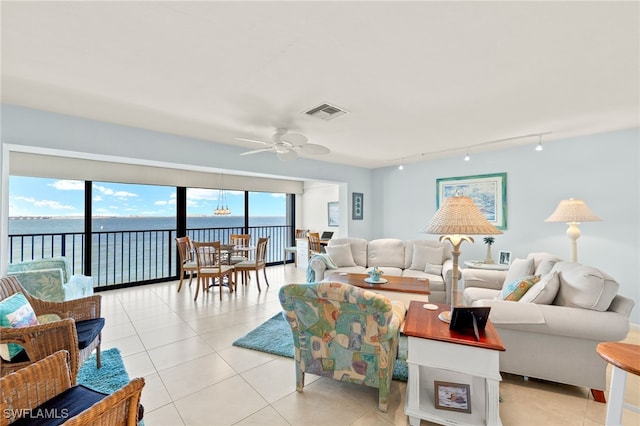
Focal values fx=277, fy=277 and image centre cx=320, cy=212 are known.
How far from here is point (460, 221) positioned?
1.78 meters

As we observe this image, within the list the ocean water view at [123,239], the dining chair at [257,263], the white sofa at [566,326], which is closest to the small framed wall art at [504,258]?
the white sofa at [566,326]

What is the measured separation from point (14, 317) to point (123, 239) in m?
4.16

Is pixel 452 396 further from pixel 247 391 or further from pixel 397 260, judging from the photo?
pixel 397 260

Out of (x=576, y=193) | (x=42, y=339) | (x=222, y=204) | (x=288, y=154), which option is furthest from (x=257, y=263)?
(x=576, y=193)

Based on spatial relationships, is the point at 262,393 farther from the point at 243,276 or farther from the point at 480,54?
the point at 243,276

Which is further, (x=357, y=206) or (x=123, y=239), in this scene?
(x=357, y=206)

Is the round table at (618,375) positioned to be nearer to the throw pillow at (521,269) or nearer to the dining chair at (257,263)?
the throw pillow at (521,269)

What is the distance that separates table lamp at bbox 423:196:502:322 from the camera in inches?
68.9

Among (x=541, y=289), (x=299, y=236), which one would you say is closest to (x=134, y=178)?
(x=299, y=236)

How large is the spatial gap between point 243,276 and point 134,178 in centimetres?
266

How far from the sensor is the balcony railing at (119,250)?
181 inches

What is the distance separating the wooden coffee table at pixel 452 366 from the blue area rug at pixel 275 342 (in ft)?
1.81

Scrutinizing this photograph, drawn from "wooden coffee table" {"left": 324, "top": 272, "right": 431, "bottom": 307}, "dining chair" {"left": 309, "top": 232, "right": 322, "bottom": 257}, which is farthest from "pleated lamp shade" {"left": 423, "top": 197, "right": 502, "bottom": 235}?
"dining chair" {"left": 309, "top": 232, "right": 322, "bottom": 257}

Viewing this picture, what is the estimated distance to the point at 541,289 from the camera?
7.43ft
